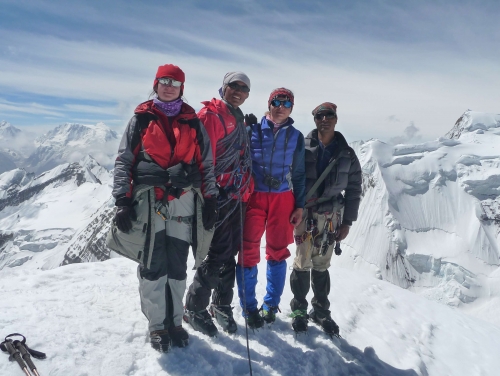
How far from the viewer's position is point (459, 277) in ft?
283

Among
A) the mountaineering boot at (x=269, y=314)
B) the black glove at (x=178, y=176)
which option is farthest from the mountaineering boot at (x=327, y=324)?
the black glove at (x=178, y=176)

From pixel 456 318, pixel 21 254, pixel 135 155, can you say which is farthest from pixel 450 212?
pixel 21 254

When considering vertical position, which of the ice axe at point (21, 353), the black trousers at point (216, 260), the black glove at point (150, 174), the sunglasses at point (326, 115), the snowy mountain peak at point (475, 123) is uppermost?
the snowy mountain peak at point (475, 123)

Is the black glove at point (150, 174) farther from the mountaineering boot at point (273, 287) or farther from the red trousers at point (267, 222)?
the mountaineering boot at point (273, 287)

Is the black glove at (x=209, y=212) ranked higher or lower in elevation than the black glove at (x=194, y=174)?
lower

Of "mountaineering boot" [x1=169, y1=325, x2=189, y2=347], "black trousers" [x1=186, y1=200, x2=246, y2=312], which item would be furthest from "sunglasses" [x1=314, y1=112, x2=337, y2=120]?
"mountaineering boot" [x1=169, y1=325, x2=189, y2=347]

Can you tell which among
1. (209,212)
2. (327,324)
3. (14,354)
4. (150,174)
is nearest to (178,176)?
(150,174)

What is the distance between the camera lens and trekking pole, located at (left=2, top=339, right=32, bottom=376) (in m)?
3.68

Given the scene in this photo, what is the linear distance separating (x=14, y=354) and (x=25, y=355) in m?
0.12

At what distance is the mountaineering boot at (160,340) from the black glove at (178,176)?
2.12 m

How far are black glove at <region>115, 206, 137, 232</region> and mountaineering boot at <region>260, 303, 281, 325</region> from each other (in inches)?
120

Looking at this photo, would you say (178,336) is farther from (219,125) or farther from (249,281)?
(219,125)

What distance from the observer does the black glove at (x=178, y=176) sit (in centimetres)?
432

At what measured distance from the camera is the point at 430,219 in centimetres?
11506
